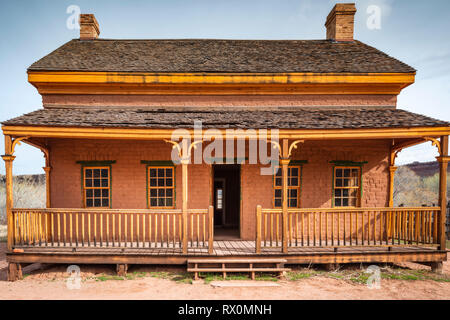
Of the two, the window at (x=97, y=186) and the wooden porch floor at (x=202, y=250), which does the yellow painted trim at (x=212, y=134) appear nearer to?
the window at (x=97, y=186)

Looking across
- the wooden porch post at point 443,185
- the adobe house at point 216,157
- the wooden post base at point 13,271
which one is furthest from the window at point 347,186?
the wooden post base at point 13,271

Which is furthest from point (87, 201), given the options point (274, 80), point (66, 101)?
point (274, 80)

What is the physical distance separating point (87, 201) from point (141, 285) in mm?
3662

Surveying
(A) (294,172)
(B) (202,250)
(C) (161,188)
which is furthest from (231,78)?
(B) (202,250)

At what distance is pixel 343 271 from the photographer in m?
6.55

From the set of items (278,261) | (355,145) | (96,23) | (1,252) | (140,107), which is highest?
(96,23)

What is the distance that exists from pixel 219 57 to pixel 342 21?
5883mm

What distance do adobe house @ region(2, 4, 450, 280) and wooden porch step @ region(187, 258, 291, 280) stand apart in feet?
0.17

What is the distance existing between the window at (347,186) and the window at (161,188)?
5.56m

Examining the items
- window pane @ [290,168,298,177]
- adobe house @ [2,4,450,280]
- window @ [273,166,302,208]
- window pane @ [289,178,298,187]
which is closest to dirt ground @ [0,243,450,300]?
adobe house @ [2,4,450,280]

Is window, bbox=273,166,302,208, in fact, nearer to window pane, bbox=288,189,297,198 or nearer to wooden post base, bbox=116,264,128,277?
Answer: window pane, bbox=288,189,297,198

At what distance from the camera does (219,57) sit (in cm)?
932

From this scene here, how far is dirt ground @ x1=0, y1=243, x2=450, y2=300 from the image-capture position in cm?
521

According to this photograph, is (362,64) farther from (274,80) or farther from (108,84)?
(108,84)
